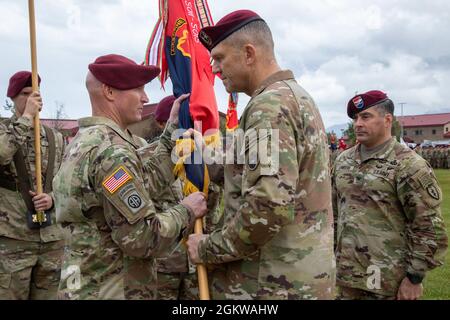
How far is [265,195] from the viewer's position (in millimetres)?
2338

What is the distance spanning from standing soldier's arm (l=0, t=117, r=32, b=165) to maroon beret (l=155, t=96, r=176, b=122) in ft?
4.01

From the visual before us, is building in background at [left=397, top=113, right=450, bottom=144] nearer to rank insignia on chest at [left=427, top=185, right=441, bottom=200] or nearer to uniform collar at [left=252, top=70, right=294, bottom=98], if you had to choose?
rank insignia on chest at [left=427, top=185, right=441, bottom=200]

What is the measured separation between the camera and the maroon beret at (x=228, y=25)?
2754 mm

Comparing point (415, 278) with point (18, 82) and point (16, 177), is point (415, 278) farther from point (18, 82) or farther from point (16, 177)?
point (18, 82)

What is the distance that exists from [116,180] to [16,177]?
2708 mm

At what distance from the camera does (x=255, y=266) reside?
2578mm

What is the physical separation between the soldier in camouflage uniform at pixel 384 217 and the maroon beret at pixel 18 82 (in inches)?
129

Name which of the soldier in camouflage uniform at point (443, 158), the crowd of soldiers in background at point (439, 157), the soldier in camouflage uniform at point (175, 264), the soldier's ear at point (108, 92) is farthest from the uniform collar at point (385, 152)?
the soldier in camouflage uniform at point (443, 158)

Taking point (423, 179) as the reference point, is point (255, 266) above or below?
below

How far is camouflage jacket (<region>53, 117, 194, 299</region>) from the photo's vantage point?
2.61 metres

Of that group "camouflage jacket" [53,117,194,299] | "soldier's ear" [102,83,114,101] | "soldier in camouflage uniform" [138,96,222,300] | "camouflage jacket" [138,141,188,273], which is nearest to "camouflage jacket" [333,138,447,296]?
"soldier in camouflage uniform" [138,96,222,300]

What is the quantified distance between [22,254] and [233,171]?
3.07 m
